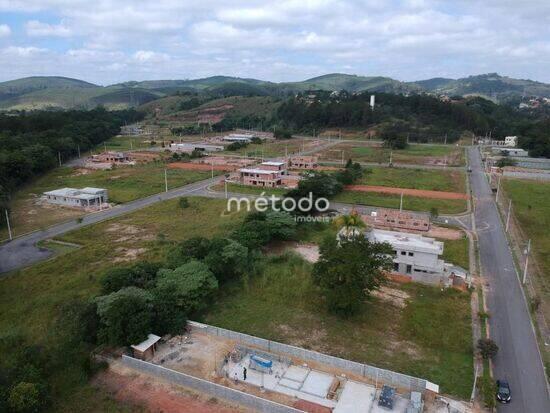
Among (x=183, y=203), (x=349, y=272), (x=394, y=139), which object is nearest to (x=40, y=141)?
(x=183, y=203)

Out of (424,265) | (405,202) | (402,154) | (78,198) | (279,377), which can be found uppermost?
(402,154)

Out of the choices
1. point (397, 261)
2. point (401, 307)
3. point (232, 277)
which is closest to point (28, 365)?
point (232, 277)

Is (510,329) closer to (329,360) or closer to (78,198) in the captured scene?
(329,360)

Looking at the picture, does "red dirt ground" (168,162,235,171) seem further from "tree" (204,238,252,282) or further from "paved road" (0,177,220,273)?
"tree" (204,238,252,282)

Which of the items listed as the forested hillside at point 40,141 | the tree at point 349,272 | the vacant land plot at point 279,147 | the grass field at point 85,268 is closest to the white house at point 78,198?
the forested hillside at point 40,141

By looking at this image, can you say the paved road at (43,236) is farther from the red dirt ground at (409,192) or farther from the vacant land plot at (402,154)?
the vacant land plot at (402,154)
